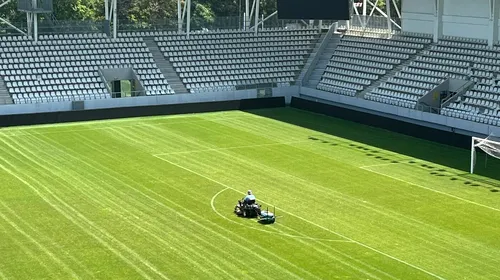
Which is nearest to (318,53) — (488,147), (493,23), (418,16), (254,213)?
(418,16)

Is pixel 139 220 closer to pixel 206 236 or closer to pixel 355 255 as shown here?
pixel 206 236

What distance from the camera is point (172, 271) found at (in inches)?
925

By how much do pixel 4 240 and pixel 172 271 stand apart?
5692mm

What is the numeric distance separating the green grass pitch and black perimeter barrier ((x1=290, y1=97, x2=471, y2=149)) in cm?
57

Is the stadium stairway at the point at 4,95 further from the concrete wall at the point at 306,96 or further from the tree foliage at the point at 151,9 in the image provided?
the tree foliage at the point at 151,9

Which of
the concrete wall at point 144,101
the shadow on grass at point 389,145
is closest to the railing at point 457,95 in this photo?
the shadow on grass at point 389,145

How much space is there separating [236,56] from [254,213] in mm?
28551

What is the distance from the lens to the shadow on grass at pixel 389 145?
35.8 m

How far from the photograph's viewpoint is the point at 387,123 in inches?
1784

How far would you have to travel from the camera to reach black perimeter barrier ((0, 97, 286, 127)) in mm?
45750

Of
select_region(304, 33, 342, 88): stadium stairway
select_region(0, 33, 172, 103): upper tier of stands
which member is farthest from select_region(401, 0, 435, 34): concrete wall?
select_region(0, 33, 172, 103): upper tier of stands

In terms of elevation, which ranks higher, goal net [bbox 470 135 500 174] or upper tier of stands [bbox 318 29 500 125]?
upper tier of stands [bbox 318 29 500 125]

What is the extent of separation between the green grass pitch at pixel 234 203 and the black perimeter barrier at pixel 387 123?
0.57m

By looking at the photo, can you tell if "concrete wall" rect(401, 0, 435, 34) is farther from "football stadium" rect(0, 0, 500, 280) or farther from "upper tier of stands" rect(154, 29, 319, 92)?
"upper tier of stands" rect(154, 29, 319, 92)
